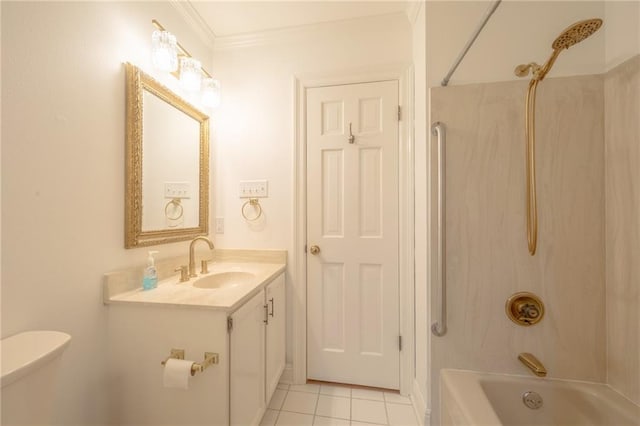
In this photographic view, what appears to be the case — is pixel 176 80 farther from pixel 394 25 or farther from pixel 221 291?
pixel 394 25

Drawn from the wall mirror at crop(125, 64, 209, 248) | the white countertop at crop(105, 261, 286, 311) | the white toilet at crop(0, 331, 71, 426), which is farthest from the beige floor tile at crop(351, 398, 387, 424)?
the wall mirror at crop(125, 64, 209, 248)

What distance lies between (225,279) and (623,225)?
1948 mm

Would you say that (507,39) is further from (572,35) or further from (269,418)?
(269,418)

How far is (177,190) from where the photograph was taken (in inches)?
56.1

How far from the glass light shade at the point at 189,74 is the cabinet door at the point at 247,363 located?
50.3 inches

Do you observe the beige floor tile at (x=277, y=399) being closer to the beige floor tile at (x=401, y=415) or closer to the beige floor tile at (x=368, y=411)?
the beige floor tile at (x=368, y=411)

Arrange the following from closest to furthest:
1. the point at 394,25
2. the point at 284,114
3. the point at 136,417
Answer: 1. the point at 136,417
2. the point at 394,25
3. the point at 284,114

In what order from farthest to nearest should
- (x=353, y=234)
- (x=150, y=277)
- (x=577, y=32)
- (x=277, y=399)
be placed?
(x=353, y=234) < (x=277, y=399) < (x=150, y=277) < (x=577, y=32)

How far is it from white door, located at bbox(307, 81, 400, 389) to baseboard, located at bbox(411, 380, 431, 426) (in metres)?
0.13

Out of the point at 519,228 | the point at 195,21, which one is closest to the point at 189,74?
the point at 195,21

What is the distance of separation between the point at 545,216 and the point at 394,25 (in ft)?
4.71

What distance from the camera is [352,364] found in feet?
5.30

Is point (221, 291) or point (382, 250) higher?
point (382, 250)

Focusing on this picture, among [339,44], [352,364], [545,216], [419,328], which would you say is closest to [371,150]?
[339,44]
